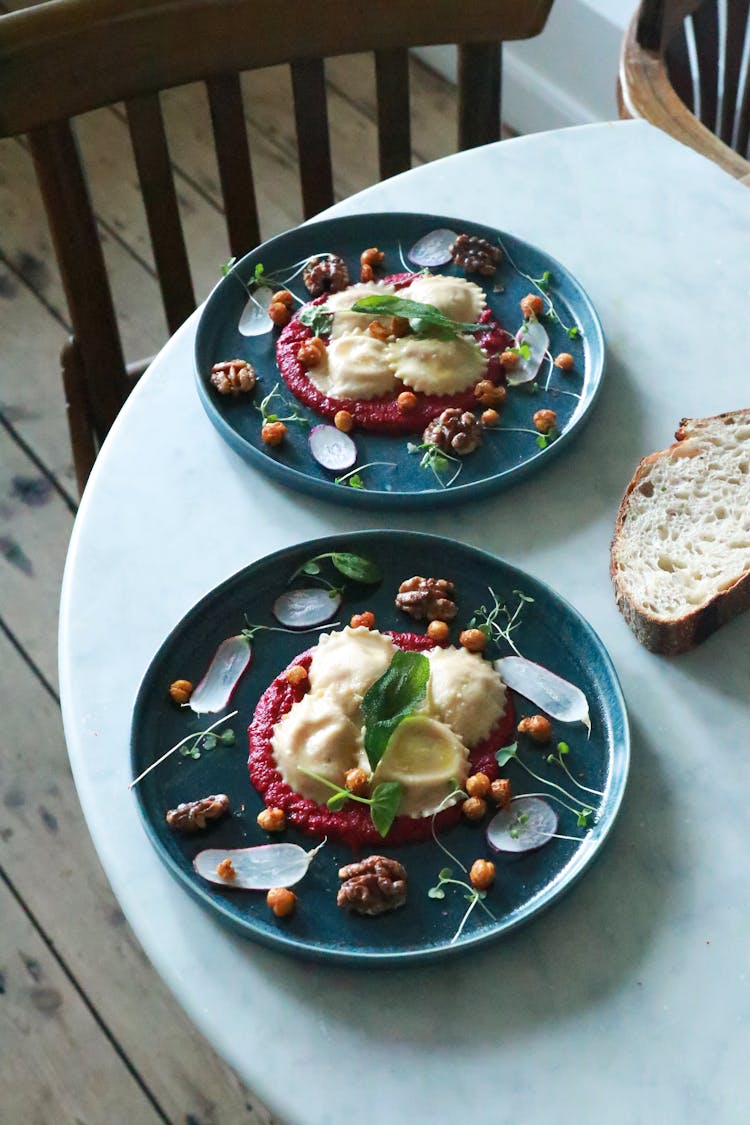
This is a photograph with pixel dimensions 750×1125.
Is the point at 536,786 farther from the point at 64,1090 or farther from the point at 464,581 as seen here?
the point at 64,1090

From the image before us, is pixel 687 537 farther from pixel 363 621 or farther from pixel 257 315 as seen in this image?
pixel 257 315

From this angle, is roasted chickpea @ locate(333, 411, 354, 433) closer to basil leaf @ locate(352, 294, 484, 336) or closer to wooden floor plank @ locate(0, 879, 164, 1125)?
basil leaf @ locate(352, 294, 484, 336)

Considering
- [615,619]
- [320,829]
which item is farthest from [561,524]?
[320,829]

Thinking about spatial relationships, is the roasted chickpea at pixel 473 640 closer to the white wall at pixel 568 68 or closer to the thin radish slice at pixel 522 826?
the thin radish slice at pixel 522 826

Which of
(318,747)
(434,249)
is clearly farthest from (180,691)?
(434,249)

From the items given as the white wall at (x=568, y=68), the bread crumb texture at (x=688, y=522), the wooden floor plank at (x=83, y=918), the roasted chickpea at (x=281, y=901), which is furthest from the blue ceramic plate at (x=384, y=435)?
the white wall at (x=568, y=68)

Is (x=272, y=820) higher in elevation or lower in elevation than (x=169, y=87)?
lower

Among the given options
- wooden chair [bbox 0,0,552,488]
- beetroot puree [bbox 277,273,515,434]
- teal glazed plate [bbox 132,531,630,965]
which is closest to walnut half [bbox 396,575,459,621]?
teal glazed plate [bbox 132,531,630,965]

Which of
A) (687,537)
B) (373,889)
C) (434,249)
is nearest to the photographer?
(373,889)
